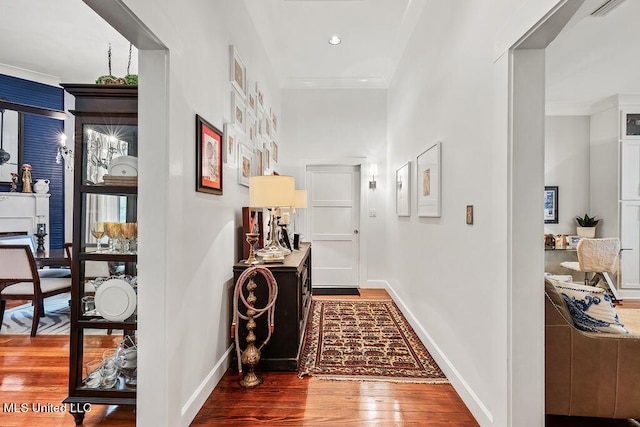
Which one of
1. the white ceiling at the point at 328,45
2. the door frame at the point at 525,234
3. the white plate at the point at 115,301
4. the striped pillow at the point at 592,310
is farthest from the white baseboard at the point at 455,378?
the white ceiling at the point at 328,45

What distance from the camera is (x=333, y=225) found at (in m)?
5.39

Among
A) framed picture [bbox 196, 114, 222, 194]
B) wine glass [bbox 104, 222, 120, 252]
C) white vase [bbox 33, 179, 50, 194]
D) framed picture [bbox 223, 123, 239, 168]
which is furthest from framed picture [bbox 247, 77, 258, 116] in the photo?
white vase [bbox 33, 179, 50, 194]

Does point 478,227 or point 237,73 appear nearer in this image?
point 478,227

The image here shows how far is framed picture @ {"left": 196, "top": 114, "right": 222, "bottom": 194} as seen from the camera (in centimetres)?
196

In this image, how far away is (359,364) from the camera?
2537 mm

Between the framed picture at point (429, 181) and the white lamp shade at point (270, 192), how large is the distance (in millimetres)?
1201

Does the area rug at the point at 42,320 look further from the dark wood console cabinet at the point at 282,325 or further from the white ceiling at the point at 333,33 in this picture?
the white ceiling at the point at 333,33

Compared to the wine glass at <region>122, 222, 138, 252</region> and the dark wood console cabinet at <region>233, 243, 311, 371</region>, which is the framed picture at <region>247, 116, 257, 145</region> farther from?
the wine glass at <region>122, 222, 138, 252</region>

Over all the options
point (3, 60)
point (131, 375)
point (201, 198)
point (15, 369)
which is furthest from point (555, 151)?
point (3, 60)

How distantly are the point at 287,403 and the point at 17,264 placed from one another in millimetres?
3071

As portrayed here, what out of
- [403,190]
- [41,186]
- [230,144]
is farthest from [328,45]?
[41,186]

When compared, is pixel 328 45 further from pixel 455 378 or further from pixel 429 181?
pixel 455 378

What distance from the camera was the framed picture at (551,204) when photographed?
510 centimetres

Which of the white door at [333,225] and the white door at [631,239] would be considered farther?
the white door at [333,225]
